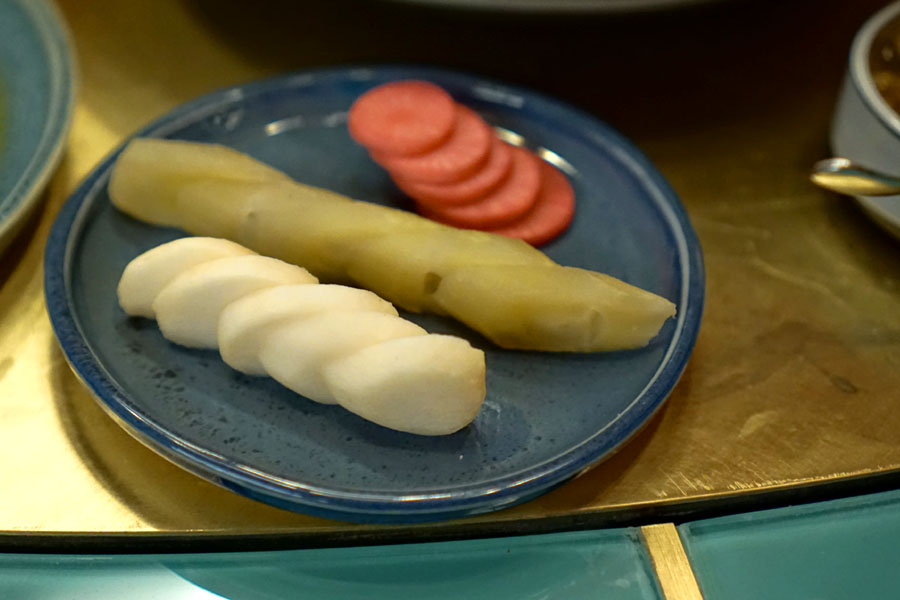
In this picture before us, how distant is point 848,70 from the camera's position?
859 millimetres

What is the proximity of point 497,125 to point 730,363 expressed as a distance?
415mm

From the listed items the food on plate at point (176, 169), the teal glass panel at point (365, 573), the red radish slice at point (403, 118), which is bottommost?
the teal glass panel at point (365, 573)

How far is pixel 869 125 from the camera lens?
825 mm

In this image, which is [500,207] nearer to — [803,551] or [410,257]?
[410,257]

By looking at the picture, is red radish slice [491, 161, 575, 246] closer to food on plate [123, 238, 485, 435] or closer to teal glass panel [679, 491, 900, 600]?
food on plate [123, 238, 485, 435]

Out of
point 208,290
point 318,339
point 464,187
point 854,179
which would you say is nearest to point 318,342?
point 318,339

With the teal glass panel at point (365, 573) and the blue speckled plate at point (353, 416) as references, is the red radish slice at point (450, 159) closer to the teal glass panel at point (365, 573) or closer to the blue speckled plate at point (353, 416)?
the blue speckled plate at point (353, 416)

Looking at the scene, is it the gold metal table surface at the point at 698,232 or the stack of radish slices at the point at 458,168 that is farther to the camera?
the stack of radish slices at the point at 458,168

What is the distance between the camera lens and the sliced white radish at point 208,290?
70 centimetres

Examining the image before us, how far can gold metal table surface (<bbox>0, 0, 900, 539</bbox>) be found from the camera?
2.20 ft

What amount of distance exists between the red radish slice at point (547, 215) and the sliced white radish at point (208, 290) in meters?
0.25

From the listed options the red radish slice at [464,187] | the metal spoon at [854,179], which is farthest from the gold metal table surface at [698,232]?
the red radish slice at [464,187]

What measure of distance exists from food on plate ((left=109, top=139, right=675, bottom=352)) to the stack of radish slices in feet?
0.22

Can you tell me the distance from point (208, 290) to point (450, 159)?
0.30m
